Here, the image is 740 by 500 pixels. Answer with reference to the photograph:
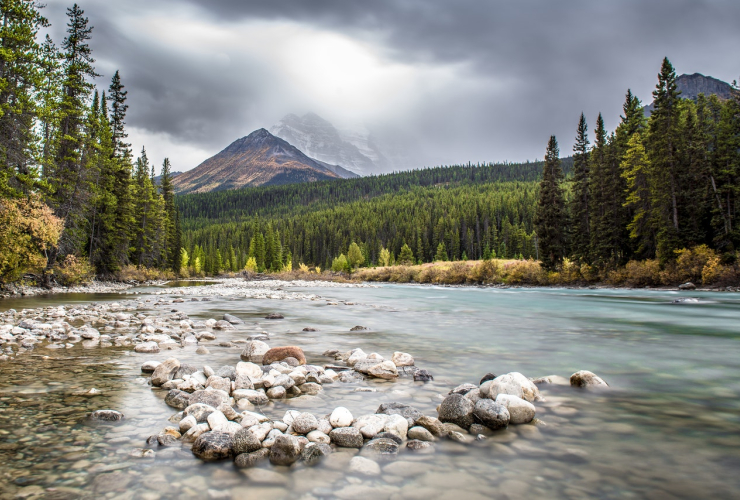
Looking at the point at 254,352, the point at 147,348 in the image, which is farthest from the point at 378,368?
the point at 147,348

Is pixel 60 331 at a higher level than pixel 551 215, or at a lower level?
lower

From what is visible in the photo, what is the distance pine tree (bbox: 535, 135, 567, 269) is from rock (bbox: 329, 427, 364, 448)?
43.3 metres

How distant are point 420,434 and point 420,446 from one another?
218 mm

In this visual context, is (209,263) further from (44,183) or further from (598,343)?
(598,343)

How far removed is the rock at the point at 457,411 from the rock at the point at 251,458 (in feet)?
6.64

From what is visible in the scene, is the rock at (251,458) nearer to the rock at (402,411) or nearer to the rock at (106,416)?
the rock at (402,411)

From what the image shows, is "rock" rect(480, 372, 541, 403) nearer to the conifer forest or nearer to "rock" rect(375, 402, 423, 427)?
"rock" rect(375, 402, 423, 427)

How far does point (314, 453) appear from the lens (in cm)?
382

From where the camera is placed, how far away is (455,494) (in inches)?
124

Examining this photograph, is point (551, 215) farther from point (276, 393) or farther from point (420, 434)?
point (420, 434)

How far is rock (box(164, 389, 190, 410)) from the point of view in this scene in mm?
5109

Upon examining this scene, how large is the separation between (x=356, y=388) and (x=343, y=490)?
9.59 feet

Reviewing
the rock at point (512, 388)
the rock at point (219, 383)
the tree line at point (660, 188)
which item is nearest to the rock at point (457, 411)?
the rock at point (512, 388)

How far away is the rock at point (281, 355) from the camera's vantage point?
24.8 feet
